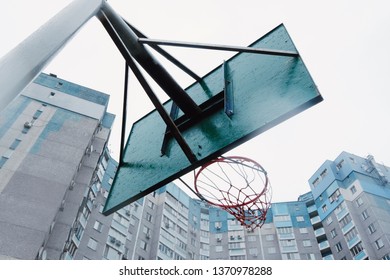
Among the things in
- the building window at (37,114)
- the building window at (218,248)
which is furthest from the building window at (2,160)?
the building window at (218,248)

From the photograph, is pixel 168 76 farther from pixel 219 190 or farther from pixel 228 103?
pixel 219 190

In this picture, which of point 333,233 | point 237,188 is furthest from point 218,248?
point 237,188

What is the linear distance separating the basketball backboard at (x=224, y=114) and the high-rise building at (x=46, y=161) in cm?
1270

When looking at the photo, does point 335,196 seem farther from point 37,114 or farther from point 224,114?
point 224,114

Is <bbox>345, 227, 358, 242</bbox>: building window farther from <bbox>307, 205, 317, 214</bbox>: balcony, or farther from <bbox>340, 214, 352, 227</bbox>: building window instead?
<bbox>307, 205, 317, 214</bbox>: balcony

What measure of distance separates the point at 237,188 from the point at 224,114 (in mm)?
1556

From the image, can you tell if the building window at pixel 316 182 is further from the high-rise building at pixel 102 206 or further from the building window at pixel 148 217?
the building window at pixel 148 217

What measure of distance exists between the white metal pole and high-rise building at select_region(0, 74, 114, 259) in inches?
556

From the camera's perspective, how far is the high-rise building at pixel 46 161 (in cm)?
1689

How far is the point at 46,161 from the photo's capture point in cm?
2027

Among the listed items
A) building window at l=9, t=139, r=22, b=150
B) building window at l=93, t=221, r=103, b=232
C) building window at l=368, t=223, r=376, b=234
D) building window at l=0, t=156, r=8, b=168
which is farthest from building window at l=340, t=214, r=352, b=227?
building window at l=0, t=156, r=8, b=168

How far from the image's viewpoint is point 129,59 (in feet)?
9.59
